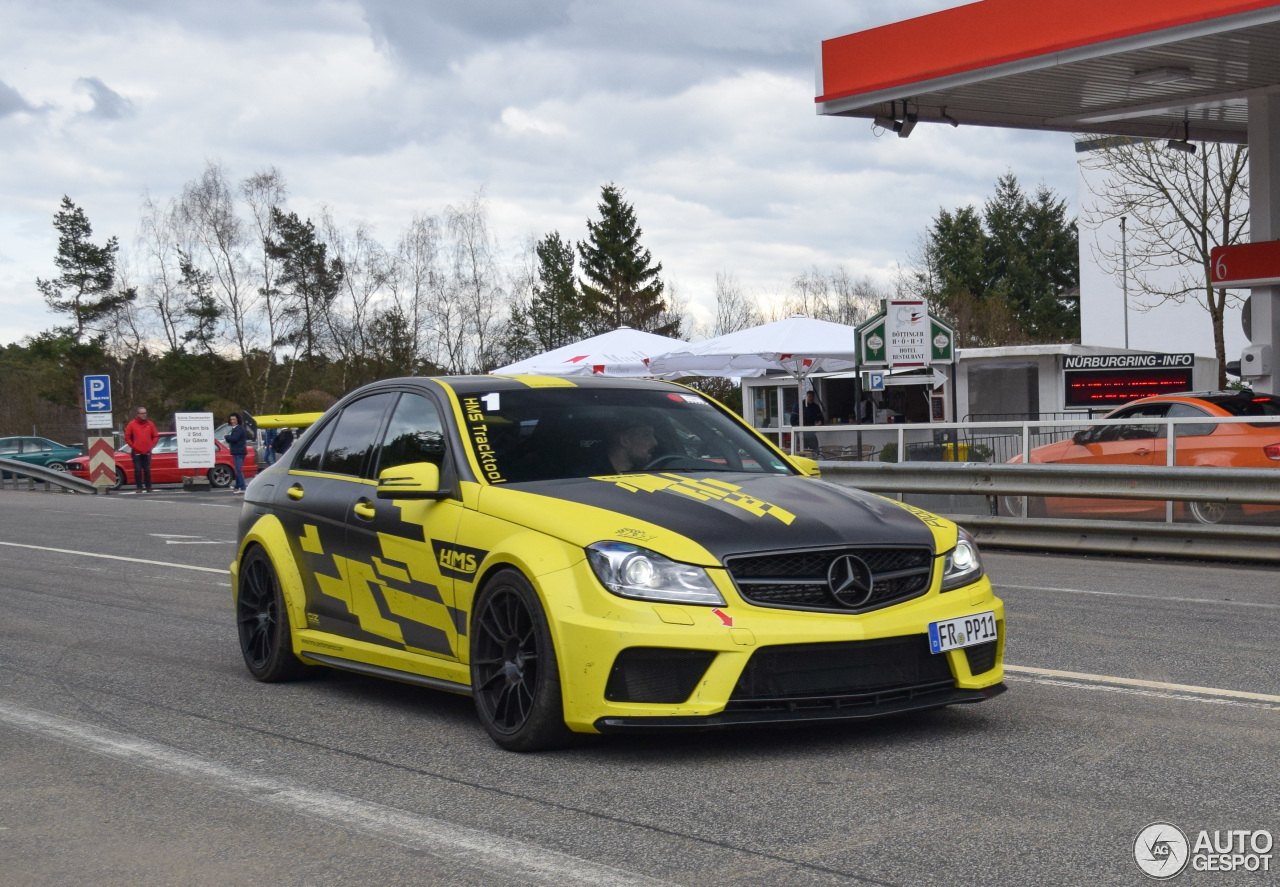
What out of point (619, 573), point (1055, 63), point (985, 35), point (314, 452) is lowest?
point (619, 573)

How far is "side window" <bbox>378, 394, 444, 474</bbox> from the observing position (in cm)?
629

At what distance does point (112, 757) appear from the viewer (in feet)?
18.5

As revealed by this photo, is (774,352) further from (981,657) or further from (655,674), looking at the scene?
(655,674)

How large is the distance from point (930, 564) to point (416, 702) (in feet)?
8.37

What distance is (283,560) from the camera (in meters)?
7.09

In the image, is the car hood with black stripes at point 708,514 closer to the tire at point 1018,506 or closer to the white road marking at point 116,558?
the white road marking at point 116,558

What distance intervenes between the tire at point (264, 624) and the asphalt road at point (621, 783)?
0.12m

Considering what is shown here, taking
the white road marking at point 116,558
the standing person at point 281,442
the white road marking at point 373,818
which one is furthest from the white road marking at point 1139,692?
the standing person at point 281,442

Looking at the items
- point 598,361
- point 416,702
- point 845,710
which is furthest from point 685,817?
point 598,361

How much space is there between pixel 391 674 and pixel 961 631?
250cm

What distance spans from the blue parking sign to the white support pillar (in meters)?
24.4

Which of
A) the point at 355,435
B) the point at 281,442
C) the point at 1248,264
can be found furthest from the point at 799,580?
the point at 281,442
